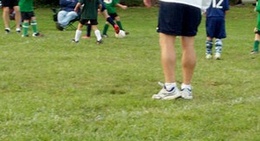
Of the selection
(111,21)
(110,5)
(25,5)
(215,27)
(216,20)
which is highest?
(216,20)

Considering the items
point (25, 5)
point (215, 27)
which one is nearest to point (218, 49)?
point (215, 27)

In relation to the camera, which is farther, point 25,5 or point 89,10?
point 25,5

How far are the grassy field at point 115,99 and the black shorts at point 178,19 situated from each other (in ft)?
2.63

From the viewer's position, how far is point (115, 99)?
6.89 metres

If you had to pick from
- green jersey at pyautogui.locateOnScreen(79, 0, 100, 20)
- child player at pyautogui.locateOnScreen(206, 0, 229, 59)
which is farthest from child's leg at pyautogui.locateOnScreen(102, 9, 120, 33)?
child player at pyautogui.locateOnScreen(206, 0, 229, 59)

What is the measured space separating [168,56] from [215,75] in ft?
8.19

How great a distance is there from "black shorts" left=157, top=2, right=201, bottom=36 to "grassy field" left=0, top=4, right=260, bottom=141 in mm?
802

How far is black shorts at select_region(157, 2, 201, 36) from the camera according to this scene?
6.80m

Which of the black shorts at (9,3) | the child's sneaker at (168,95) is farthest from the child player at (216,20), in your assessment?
the black shorts at (9,3)

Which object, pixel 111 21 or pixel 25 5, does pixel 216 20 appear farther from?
pixel 25 5

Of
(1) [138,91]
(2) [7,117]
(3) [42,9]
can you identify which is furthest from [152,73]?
(3) [42,9]

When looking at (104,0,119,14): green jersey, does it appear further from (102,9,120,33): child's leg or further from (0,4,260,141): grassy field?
(0,4,260,141): grassy field

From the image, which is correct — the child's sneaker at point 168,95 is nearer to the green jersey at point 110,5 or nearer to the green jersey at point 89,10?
the green jersey at point 89,10

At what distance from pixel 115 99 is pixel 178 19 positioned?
114 centimetres
